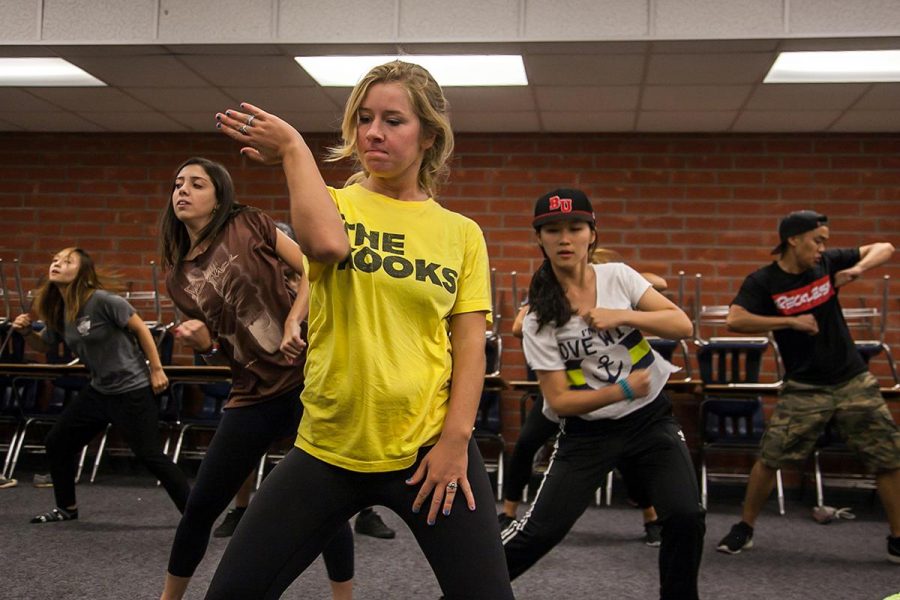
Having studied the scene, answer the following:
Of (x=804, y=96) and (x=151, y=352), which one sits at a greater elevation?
(x=804, y=96)

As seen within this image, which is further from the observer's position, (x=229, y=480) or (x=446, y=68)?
(x=446, y=68)

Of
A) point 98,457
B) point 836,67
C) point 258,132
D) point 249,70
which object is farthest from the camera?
point 98,457

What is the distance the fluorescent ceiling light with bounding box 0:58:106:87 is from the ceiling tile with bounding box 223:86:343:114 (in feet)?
3.02

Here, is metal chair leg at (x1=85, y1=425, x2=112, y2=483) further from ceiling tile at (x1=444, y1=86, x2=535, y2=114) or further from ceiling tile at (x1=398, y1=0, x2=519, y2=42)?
ceiling tile at (x1=398, y1=0, x2=519, y2=42)

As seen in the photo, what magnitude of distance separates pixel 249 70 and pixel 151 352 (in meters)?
2.02

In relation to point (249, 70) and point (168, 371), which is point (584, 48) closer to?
point (249, 70)

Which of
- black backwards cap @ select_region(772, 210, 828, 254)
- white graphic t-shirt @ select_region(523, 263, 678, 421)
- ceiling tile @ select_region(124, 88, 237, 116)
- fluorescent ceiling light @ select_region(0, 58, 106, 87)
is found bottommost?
Result: white graphic t-shirt @ select_region(523, 263, 678, 421)

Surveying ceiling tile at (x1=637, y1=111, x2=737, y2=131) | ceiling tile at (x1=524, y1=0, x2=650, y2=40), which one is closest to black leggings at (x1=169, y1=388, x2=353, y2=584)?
ceiling tile at (x1=524, y1=0, x2=650, y2=40)

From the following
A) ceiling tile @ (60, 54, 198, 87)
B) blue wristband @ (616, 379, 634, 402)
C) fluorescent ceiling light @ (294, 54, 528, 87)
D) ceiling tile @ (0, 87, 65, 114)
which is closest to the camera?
blue wristband @ (616, 379, 634, 402)

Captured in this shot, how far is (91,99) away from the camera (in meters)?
6.31

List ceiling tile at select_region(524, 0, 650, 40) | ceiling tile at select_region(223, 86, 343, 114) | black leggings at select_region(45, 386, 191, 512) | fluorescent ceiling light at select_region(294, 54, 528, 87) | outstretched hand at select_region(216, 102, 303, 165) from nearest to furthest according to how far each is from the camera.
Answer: outstretched hand at select_region(216, 102, 303, 165) → black leggings at select_region(45, 386, 191, 512) → ceiling tile at select_region(524, 0, 650, 40) → fluorescent ceiling light at select_region(294, 54, 528, 87) → ceiling tile at select_region(223, 86, 343, 114)

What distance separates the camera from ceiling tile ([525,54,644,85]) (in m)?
5.11

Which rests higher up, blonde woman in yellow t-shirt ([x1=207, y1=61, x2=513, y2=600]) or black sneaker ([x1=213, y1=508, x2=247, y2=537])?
blonde woman in yellow t-shirt ([x1=207, y1=61, x2=513, y2=600])

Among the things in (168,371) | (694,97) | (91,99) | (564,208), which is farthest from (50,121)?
(564,208)
